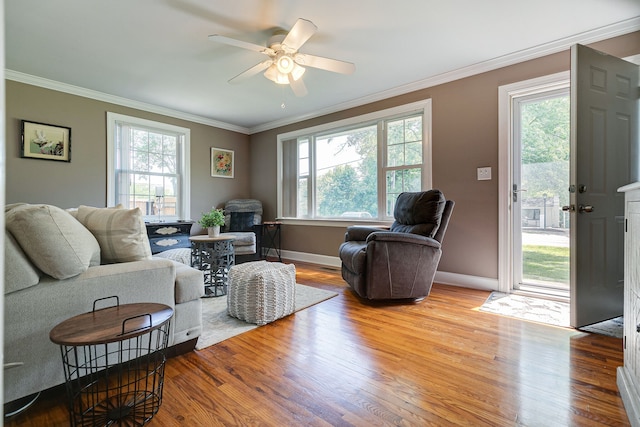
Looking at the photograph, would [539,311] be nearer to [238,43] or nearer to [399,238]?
[399,238]

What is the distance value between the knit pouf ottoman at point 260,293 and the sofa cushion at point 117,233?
732mm

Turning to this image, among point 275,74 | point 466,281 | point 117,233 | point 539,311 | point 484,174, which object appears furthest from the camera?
point 466,281

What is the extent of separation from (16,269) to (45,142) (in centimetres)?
312

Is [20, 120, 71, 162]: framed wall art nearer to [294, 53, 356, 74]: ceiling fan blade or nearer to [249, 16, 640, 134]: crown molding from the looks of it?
[294, 53, 356, 74]: ceiling fan blade

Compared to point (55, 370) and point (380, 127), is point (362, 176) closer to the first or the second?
point (380, 127)

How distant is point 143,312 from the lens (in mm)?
1248

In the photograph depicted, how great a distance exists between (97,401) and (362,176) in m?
3.52

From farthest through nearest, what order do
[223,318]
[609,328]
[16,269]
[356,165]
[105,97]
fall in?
1. [356,165]
2. [105,97]
3. [223,318]
4. [609,328]
5. [16,269]

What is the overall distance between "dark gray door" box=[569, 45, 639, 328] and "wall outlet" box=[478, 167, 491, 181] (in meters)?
0.96

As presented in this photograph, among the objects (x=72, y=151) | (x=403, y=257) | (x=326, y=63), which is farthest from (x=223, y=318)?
(x=72, y=151)

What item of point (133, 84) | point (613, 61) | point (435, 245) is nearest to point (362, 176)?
point (435, 245)

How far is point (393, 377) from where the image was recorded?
1.51 meters

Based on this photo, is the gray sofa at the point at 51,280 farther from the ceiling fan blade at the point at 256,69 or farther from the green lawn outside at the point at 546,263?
the green lawn outside at the point at 546,263

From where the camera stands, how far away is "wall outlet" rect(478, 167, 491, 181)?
3.04 metres
